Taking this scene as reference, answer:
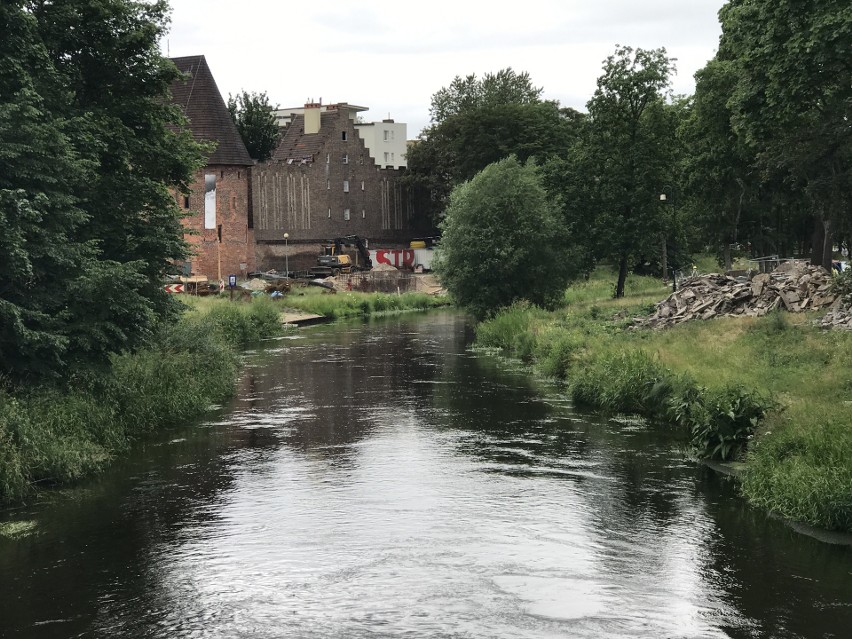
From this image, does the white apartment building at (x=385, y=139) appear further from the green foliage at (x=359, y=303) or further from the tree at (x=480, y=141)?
the green foliage at (x=359, y=303)

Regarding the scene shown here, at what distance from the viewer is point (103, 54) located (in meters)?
22.9

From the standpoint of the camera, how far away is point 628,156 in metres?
48.2

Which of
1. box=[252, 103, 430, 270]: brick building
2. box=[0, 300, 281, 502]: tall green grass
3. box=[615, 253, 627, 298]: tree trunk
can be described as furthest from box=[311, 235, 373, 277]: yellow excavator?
box=[0, 300, 281, 502]: tall green grass

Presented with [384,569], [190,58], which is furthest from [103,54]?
[190,58]

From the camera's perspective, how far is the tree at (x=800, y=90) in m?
27.4

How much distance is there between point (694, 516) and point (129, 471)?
9.98 meters

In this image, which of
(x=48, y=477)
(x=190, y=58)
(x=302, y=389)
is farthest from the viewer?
(x=190, y=58)

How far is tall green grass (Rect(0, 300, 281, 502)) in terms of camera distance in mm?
16391

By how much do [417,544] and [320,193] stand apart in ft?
240

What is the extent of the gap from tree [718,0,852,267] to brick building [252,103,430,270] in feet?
172

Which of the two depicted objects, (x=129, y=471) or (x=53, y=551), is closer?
(x=53, y=551)

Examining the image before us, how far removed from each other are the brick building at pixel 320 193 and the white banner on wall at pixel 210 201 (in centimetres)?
987

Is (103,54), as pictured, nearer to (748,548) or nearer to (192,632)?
(192,632)

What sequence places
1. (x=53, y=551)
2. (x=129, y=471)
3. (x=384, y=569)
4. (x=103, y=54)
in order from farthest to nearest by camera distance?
(x=103, y=54) → (x=129, y=471) → (x=53, y=551) → (x=384, y=569)
